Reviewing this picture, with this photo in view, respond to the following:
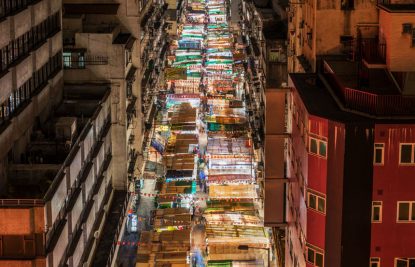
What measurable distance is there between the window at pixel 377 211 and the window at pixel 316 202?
2.40 metres

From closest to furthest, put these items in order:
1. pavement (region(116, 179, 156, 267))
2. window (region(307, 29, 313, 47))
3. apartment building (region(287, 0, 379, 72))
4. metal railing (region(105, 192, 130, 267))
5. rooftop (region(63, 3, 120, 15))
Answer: apartment building (region(287, 0, 379, 72))
window (region(307, 29, 313, 47))
metal railing (region(105, 192, 130, 267))
pavement (region(116, 179, 156, 267))
rooftop (region(63, 3, 120, 15))

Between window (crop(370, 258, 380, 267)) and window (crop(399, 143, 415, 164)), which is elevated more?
window (crop(399, 143, 415, 164))

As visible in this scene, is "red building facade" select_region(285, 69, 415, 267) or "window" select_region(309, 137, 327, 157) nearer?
"red building facade" select_region(285, 69, 415, 267)

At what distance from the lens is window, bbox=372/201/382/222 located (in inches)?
1458

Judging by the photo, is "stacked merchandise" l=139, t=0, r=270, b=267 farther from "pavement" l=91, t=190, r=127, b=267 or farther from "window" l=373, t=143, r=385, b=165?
"window" l=373, t=143, r=385, b=165

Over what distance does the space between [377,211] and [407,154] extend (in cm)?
302

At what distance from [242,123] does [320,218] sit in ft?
202

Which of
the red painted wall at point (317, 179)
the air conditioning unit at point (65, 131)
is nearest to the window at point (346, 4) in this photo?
the red painted wall at point (317, 179)

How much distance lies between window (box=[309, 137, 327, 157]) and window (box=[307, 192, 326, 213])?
214 centimetres

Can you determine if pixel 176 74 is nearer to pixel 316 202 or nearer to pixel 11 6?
pixel 11 6

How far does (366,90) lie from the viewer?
3984 centimetres

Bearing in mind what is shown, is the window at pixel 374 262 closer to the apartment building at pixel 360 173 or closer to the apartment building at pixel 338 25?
the apartment building at pixel 360 173

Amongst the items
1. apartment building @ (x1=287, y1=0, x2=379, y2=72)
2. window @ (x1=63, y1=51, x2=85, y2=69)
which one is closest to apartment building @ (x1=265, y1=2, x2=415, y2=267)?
apartment building @ (x1=287, y1=0, x2=379, y2=72)

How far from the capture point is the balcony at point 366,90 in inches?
1474
